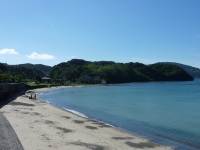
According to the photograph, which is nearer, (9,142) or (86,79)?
(9,142)

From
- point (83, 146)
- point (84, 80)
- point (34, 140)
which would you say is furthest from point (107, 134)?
point (84, 80)

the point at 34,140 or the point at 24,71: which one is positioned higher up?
the point at 24,71

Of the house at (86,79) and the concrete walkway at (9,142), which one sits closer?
the concrete walkway at (9,142)

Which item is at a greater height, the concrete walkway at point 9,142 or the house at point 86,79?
the house at point 86,79

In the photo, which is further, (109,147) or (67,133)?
(67,133)

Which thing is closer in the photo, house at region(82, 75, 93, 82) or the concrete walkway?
the concrete walkway

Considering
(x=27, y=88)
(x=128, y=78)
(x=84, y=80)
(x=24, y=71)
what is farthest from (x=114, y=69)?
(x=27, y=88)

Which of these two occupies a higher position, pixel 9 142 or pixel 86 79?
pixel 86 79

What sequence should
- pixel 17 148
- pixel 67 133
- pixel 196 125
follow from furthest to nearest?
pixel 196 125 < pixel 67 133 < pixel 17 148

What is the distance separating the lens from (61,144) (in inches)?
528

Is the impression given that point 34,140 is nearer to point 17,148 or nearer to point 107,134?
point 17,148

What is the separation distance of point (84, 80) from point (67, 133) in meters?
136

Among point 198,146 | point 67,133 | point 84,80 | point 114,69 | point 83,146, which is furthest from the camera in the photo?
point 114,69

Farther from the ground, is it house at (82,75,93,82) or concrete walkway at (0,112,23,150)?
house at (82,75,93,82)
